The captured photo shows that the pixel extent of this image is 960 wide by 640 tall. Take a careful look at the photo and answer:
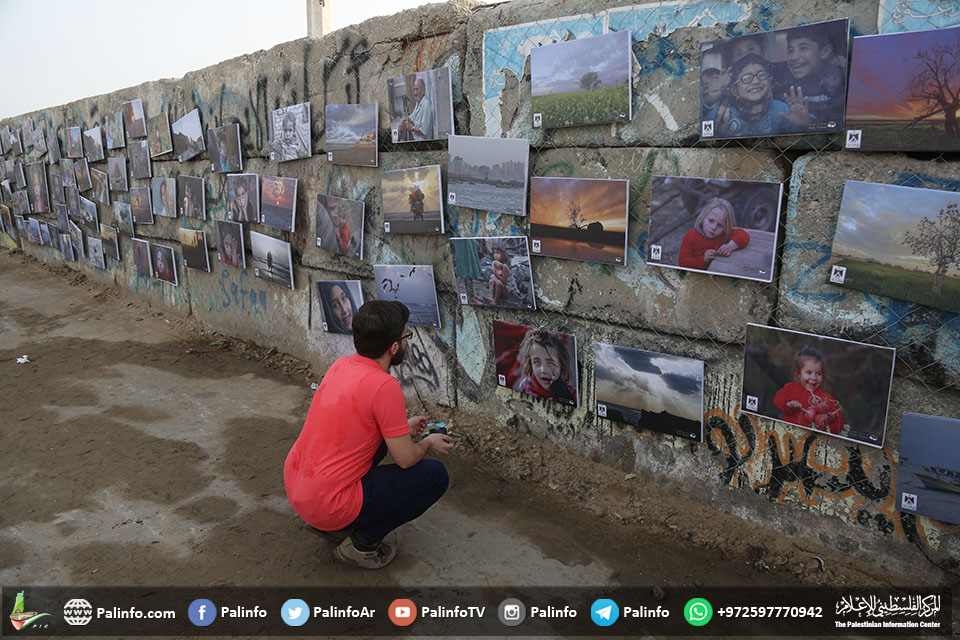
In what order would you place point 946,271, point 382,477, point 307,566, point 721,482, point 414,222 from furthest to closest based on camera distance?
point 414,222 < point 721,482 < point 307,566 < point 382,477 < point 946,271

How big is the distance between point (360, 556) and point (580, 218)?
6.37 ft

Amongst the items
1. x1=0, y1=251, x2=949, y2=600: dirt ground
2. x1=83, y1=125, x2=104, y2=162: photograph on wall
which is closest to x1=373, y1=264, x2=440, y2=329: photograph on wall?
x1=0, y1=251, x2=949, y2=600: dirt ground

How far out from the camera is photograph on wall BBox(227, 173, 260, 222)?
560 centimetres

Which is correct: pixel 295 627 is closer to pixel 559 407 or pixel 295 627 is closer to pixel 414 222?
pixel 559 407

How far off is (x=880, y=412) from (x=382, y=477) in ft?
6.68

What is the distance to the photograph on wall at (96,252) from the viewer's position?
348 inches

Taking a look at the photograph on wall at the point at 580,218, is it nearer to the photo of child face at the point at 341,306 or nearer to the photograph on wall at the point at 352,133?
the photograph on wall at the point at 352,133

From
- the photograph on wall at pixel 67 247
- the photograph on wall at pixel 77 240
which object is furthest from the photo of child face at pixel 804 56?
the photograph on wall at pixel 67 247

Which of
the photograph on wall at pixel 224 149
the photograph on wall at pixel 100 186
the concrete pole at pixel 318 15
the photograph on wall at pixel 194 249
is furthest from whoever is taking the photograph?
the concrete pole at pixel 318 15

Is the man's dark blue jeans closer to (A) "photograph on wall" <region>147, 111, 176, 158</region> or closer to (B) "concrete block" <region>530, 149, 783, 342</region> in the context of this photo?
(B) "concrete block" <region>530, 149, 783, 342</region>

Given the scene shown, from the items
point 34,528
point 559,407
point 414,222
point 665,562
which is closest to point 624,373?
point 559,407

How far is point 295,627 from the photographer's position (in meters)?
2.49

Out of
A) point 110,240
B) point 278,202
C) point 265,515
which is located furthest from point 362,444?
point 110,240

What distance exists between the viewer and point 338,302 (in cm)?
494
